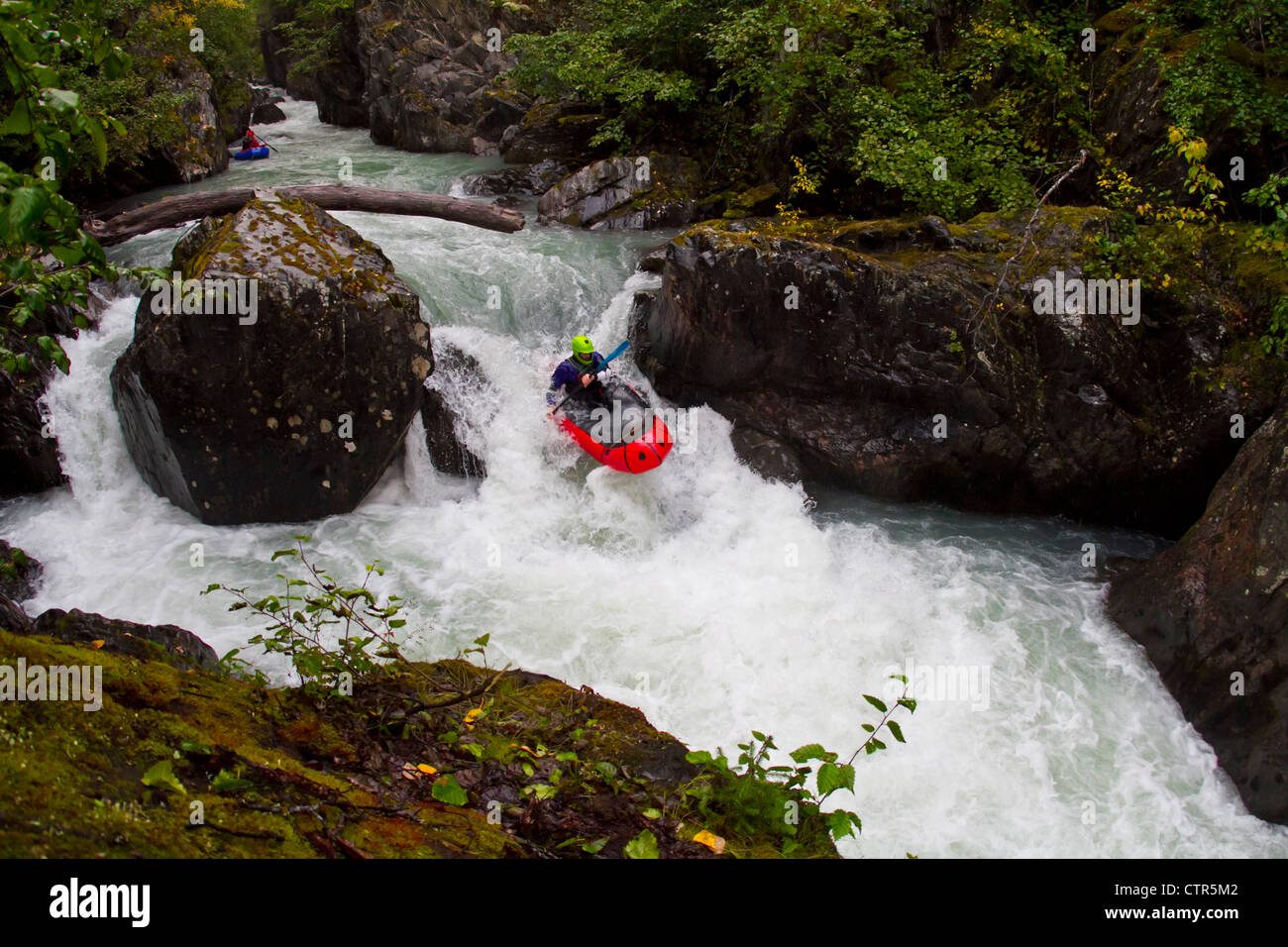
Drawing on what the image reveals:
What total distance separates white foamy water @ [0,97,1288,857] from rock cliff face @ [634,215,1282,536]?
503 mm

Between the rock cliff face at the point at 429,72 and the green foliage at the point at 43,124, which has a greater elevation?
the rock cliff face at the point at 429,72

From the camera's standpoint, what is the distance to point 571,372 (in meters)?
8.64

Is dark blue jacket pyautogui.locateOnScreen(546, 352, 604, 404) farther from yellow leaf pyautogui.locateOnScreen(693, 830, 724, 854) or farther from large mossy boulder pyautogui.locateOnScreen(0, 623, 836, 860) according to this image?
yellow leaf pyautogui.locateOnScreen(693, 830, 724, 854)

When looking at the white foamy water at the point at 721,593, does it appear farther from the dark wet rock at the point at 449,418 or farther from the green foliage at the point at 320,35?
the green foliage at the point at 320,35

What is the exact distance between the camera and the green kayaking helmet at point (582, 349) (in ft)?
28.0

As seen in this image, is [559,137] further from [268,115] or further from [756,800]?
[756,800]

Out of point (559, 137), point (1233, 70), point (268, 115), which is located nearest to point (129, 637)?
point (1233, 70)

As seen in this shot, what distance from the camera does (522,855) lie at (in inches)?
101

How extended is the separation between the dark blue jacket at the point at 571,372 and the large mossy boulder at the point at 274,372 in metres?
1.40

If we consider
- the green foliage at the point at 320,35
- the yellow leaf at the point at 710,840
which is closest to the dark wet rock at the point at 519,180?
the green foliage at the point at 320,35
